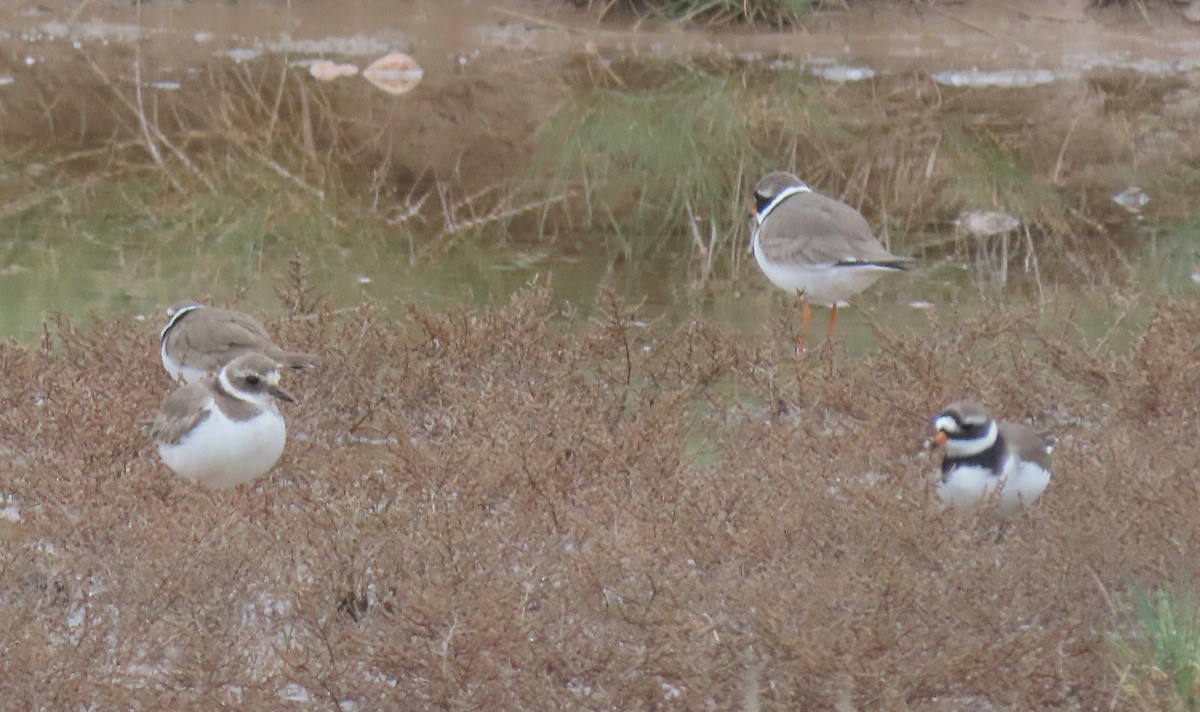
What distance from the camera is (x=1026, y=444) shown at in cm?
587

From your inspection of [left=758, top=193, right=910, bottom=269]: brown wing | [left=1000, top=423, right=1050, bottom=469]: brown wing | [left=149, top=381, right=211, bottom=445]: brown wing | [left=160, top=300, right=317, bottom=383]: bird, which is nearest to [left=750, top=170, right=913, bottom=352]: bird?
[left=758, top=193, right=910, bottom=269]: brown wing

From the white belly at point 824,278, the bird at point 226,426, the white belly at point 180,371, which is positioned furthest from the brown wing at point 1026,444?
the white belly at point 180,371

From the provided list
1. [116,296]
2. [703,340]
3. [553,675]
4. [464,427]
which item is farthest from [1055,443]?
[116,296]

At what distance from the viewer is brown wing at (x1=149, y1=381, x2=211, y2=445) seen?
233 inches

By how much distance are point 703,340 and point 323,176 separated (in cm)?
456

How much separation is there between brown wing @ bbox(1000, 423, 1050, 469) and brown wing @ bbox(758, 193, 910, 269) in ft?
6.00

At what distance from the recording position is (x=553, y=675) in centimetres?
458

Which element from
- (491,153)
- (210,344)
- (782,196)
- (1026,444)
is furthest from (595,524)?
(491,153)

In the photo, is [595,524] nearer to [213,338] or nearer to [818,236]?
[213,338]

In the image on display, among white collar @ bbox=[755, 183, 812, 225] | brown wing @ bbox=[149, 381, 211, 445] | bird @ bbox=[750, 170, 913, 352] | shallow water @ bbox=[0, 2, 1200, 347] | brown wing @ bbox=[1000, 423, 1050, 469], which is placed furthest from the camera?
shallow water @ bbox=[0, 2, 1200, 347]

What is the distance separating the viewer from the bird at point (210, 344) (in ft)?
22.2

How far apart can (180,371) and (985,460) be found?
3151 mm

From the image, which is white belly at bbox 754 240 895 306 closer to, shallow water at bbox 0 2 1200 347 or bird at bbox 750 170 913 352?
bird at bbox 750 170 913 352

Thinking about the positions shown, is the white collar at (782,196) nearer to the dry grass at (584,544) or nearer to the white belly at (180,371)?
the dry grass at (584,544)
